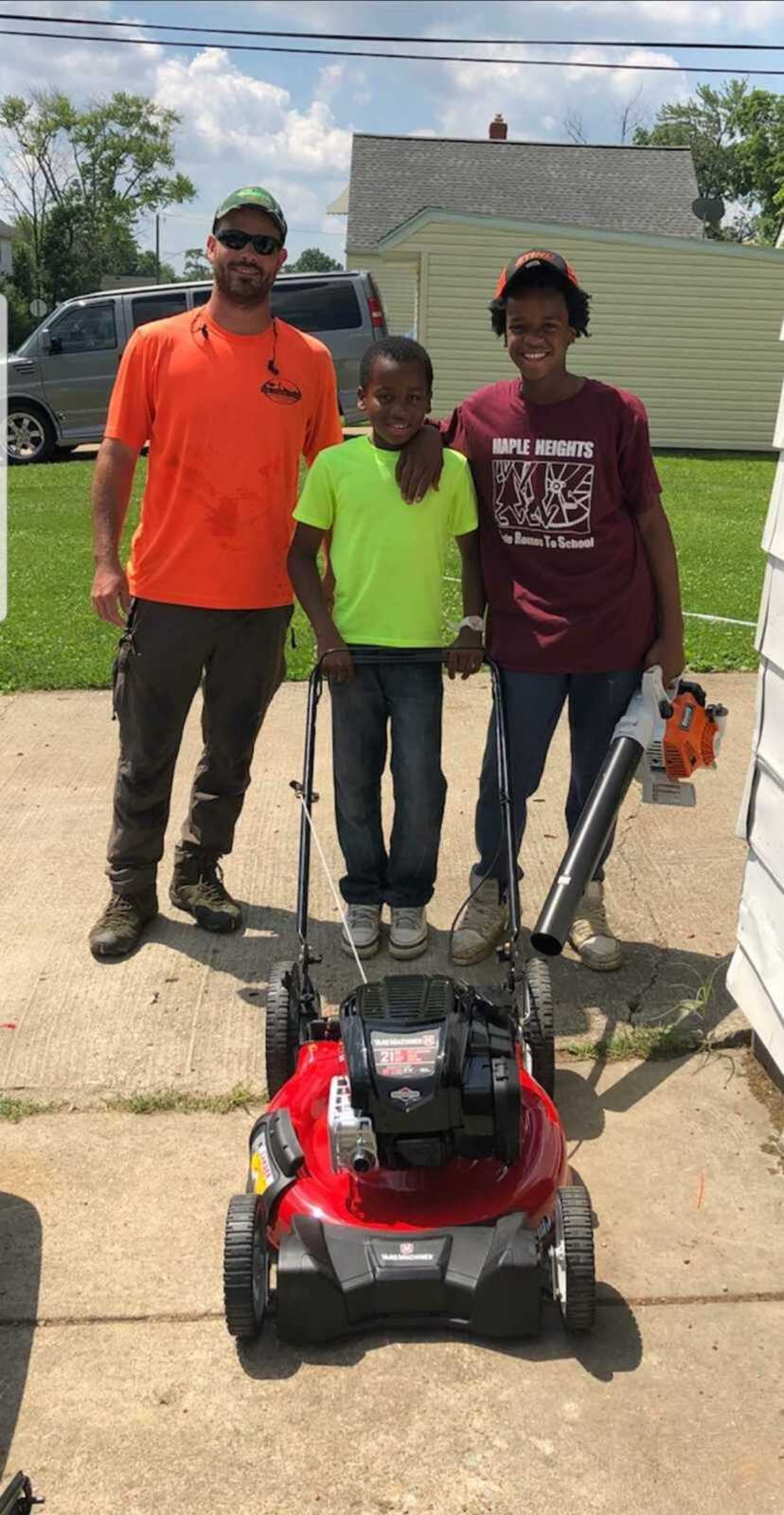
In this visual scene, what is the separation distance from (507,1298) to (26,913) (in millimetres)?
2332

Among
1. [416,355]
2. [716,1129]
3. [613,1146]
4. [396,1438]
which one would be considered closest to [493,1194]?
[396,1438]

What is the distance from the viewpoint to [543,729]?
364cm

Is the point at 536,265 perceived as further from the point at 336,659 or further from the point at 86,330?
the point at 86,330

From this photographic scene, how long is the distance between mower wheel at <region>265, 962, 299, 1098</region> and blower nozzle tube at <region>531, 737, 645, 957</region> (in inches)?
23.1

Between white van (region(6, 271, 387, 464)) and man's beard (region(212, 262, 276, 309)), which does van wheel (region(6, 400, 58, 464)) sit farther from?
man's beard (region(212, 262, 276, 309))

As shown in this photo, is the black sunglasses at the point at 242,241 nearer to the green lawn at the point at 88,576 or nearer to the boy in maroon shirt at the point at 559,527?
the boy in maroon shirt at the point at 559,527

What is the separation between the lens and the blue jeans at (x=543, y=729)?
3574 mm

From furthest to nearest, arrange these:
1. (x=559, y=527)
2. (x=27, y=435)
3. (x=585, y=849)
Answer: (x=27, y=435), (x=559, y=527), (x=585, y=849)

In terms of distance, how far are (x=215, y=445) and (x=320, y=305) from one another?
13027 millimetres

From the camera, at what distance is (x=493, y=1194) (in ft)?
8.07

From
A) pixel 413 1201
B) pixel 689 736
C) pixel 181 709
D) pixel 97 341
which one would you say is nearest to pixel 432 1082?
pixel 413 1201

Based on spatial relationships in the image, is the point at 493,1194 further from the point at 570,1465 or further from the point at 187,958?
the point at 187,958

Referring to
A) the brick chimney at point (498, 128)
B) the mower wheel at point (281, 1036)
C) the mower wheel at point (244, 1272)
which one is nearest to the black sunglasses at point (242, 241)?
the mower wheel at point (281, 1036)

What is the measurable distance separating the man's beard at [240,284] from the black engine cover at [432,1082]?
202 cm
